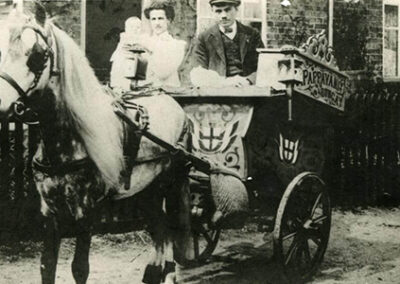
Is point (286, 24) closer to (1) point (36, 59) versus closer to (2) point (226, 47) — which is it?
(2) point (226, 47)

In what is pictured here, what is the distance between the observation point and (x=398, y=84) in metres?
10.7

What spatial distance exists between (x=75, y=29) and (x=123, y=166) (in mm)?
4948

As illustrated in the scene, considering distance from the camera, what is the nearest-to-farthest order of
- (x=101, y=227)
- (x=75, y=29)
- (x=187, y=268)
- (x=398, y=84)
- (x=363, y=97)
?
(x=101, y=227) < (x=187, y=268) < (x=363, y=97) < (x=75, y=29) < (x=398, y=84)

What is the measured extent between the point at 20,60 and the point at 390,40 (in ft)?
29.5

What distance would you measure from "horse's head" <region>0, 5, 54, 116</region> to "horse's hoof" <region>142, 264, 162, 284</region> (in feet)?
4.96

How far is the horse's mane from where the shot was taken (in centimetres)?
318

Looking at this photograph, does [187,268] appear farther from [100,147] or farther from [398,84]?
[398,84]

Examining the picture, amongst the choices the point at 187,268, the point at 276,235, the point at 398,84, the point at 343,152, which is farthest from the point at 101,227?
the point at 398,84

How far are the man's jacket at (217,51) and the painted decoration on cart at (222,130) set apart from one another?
2.19ft

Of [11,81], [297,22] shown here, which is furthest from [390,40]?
[11,81]

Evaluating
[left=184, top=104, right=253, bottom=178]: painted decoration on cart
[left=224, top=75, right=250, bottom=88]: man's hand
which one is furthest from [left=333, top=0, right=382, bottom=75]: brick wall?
[left=184, top=104, right=253, bottom=178]: painted decoration on cart

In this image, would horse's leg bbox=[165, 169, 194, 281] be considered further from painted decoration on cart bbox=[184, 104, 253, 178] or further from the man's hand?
the man's hand

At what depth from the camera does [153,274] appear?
13.2ft

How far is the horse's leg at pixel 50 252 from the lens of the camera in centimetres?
334
